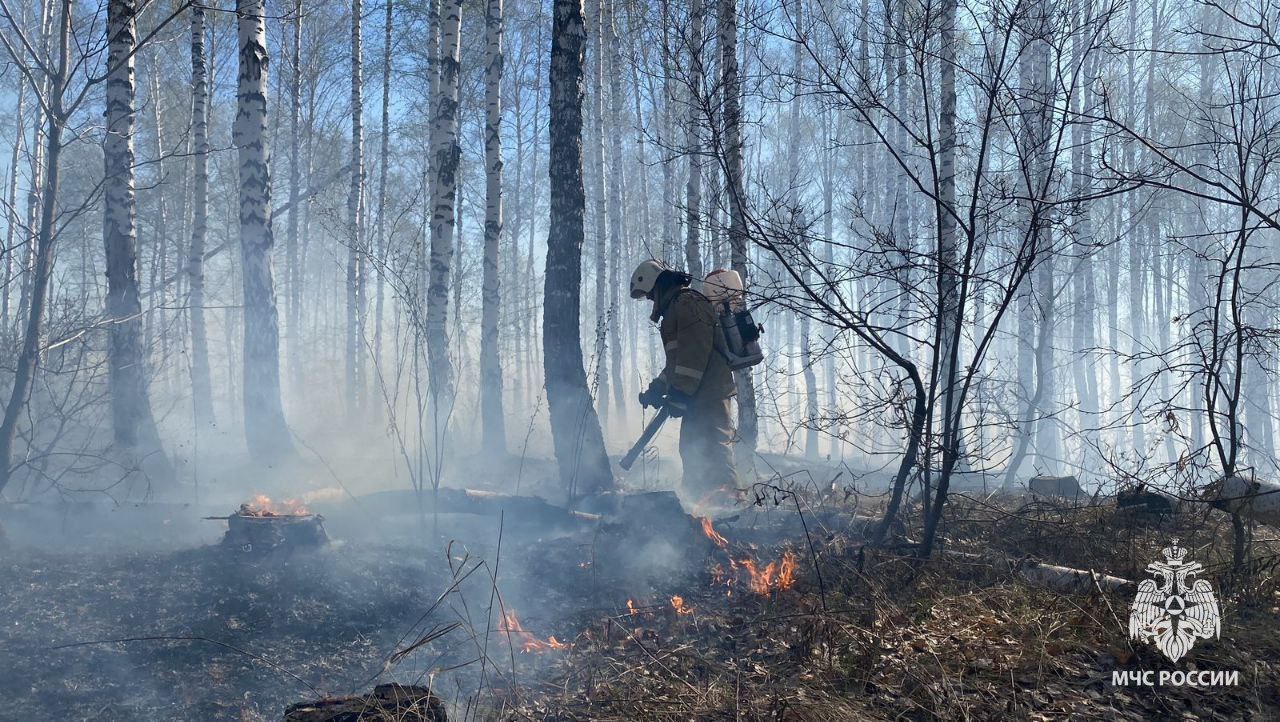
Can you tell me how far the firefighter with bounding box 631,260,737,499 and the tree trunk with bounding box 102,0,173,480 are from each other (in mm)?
5038

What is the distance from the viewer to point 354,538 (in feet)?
17.0

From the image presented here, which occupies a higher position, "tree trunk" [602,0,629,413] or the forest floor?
"tree trunk" [602,0,629,413]

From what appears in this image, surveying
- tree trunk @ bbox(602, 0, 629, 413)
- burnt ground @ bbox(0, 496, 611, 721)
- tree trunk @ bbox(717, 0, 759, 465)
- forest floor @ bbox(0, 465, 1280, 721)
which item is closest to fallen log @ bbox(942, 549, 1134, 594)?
forest floor @ bbox(0, 465, 1280, 721)

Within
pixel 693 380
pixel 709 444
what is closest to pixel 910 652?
pixel 693 380

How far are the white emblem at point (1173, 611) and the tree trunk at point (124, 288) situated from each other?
7.88m

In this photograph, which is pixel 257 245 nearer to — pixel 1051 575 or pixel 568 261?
pixel 568 261

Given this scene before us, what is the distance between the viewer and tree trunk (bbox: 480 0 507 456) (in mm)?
10602

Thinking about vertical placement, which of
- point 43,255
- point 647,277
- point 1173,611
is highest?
point 647,277

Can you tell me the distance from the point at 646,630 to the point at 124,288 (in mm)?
6714

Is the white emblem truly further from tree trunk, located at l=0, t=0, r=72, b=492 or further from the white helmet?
tree trunk, located at l=0, t=0, r=72, b=492

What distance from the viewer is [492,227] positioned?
10.8 metres

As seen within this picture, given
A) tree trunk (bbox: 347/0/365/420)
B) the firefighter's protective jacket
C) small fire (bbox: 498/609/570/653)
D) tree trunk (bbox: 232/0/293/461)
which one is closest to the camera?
small fire (bbox: 498/609/570/653)

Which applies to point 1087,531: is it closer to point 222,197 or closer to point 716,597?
point 716,597

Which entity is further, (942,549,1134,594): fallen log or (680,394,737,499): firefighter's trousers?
(680,394,737,499): firefighter's trousers
